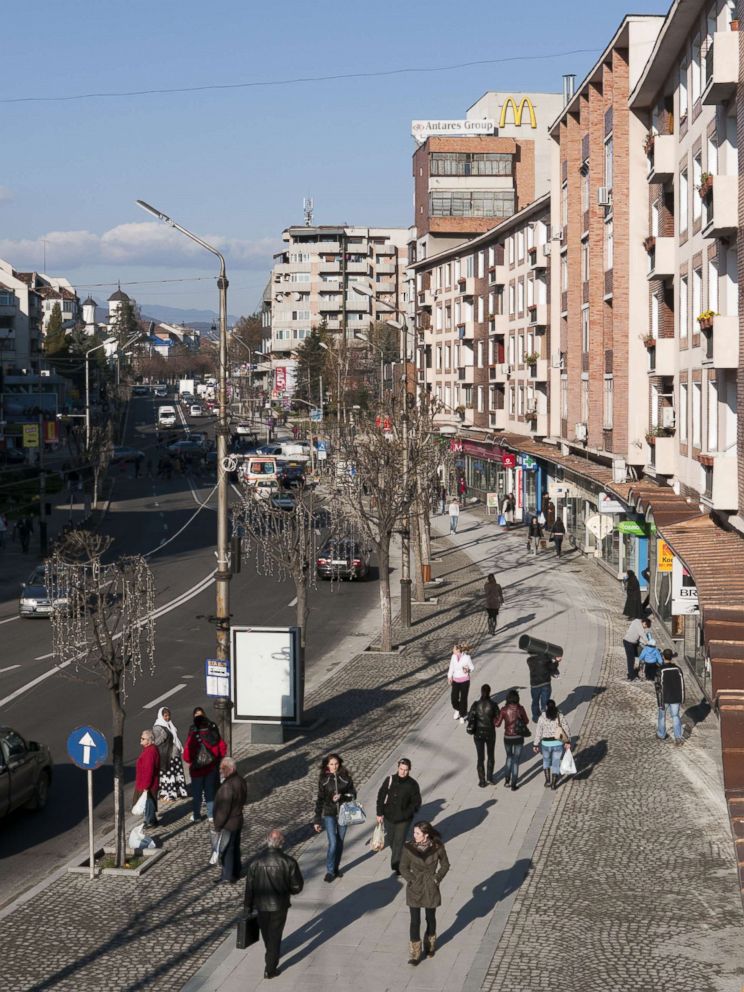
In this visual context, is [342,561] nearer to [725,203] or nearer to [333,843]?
[725,203]

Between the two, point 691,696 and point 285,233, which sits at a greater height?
point 285,233

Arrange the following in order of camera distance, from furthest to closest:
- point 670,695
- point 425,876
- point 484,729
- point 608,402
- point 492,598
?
point 608,402, point 492,598, point 670,695, point 484,729, point 425,876

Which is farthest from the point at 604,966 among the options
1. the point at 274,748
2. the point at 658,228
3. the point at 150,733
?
the point at 658,228

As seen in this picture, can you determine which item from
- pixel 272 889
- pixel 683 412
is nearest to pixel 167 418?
pixel 683 412

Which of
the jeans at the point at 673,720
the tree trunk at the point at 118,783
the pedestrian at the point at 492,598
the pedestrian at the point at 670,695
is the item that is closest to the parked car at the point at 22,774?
the tree trunk at the point at 118,783

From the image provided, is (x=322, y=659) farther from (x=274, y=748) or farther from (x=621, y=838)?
(x=621, y=838)

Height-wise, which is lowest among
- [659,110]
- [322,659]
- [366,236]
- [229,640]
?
[322,659]

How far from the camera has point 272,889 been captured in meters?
12.3

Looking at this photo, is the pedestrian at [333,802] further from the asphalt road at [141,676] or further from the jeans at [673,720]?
the jeans at [673,720]

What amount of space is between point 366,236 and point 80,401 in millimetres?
39670

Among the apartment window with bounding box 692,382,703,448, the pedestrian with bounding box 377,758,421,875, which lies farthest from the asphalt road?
the apartment window with bounding box 692,382,703,448

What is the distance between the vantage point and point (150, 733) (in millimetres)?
17453

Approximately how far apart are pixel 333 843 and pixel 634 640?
12.7 meters

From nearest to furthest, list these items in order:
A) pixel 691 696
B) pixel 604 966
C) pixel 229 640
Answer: pixel 604 966 < pixel 229 640 < pixel 691 696
